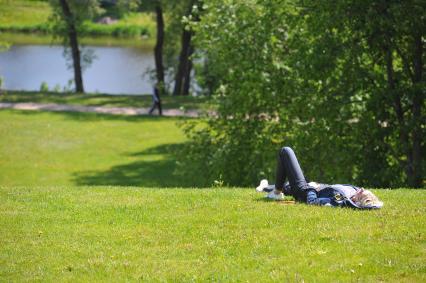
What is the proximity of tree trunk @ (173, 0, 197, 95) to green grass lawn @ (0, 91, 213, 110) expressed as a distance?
2.59 meters

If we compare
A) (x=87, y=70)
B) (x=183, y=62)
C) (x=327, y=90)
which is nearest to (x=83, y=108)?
(x=183, y=62)

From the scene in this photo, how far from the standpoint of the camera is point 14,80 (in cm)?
6438

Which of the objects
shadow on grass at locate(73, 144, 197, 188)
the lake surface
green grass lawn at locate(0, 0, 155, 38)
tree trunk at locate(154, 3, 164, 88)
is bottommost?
the lake surface

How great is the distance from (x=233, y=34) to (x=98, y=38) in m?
76.0

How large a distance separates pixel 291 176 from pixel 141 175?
17889mm

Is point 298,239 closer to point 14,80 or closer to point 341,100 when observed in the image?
point 341,100

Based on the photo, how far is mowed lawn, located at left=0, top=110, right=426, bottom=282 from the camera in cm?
898

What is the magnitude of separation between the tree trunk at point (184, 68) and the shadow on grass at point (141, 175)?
16.4 meters

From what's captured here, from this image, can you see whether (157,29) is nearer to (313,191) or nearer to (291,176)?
(291,176)

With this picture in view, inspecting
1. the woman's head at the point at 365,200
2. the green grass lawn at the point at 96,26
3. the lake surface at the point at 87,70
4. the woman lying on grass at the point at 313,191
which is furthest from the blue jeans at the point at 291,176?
the green grass lawn at the point at 96,26

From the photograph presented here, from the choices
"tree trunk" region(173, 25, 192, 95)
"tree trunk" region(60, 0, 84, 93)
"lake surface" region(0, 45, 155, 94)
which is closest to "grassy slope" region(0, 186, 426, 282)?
"tree trunk" region(173, 25, 192, 95)

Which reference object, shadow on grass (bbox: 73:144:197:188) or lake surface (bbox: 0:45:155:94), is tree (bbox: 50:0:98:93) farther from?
shadow on grass (bbox: 73:144:197:188)

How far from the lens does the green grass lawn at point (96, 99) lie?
148 ft

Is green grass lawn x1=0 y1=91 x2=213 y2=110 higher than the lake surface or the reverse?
higher
